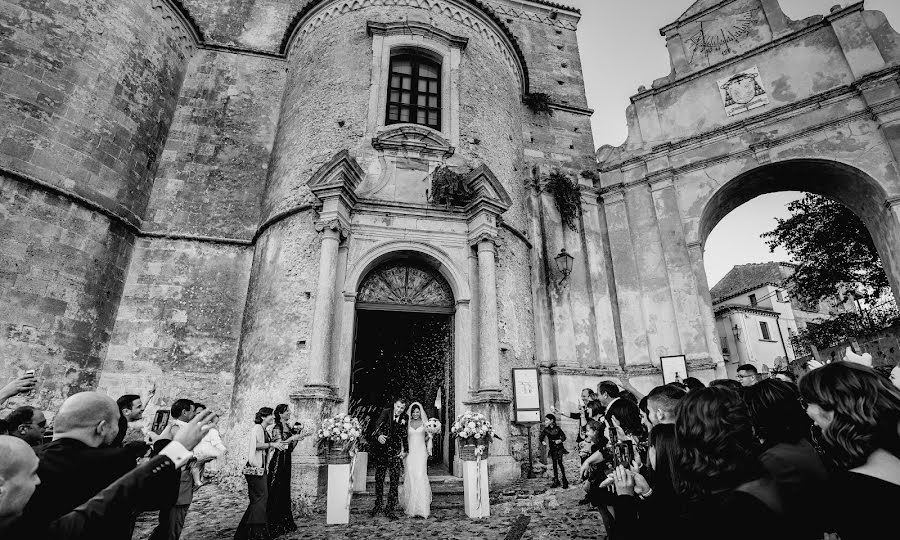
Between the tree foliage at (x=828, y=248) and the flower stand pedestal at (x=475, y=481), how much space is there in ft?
59.3

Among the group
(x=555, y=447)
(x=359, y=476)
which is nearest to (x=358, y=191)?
(x=359, y=476)

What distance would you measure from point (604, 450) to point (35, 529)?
13.3 ft

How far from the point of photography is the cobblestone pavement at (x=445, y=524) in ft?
17.3

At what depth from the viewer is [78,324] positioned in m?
9.30

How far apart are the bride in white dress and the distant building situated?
29.1 metres

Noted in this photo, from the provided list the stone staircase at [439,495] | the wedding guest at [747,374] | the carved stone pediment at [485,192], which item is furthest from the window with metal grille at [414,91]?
the wedding guest at [747,374]

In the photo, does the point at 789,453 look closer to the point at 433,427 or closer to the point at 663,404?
the point at 663,404

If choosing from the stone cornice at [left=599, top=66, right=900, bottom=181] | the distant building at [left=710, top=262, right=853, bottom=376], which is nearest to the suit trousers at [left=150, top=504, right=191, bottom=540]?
the stone cornice at [left=599, top=66, right=900, bottom=181]

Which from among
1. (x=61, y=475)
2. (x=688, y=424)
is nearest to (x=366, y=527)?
(x=61, y=475)

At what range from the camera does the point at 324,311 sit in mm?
8297

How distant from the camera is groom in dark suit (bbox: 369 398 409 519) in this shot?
21.1 ft

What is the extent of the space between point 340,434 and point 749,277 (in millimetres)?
37081

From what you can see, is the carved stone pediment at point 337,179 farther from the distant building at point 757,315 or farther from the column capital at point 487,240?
the distant building at point 757,315

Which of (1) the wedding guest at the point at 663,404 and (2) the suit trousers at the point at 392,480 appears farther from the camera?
(2) the suit trousers at the point at 392,480
